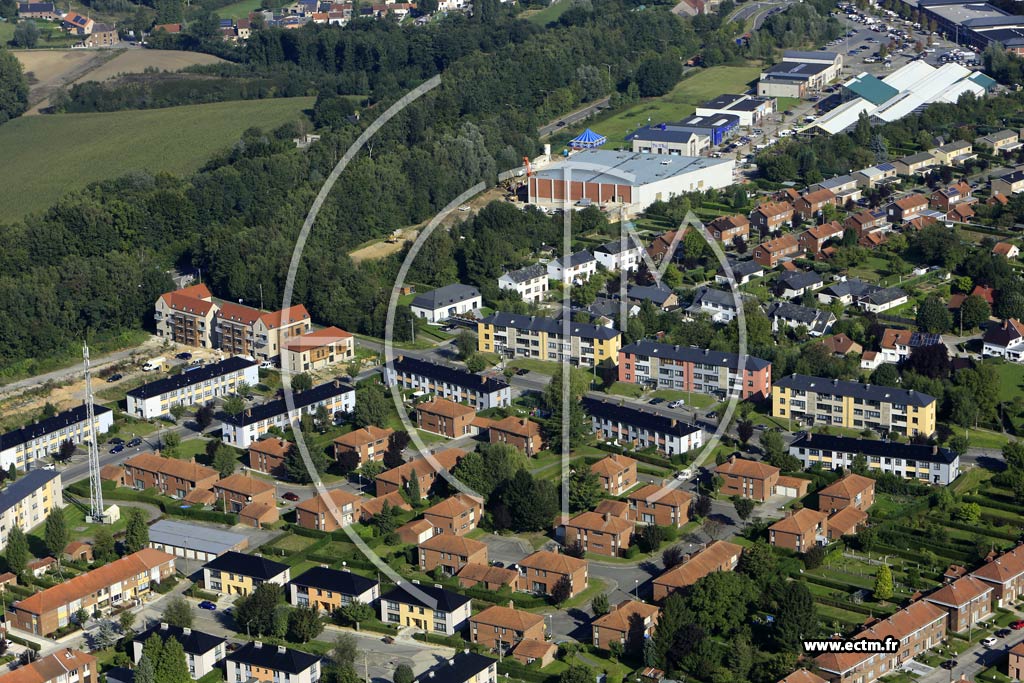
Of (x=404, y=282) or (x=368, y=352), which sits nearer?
(x=368, y=352)

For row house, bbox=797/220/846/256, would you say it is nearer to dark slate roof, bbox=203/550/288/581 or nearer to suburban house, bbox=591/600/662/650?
suburban house, bbox=591/600/662/650

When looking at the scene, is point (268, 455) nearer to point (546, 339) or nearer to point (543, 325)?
point (546, 339)

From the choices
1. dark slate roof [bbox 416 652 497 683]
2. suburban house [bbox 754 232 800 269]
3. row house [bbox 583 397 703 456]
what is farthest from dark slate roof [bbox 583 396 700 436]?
suburban house [bbox 754 232 800 269]

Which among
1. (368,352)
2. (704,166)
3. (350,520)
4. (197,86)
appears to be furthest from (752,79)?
(350,520)

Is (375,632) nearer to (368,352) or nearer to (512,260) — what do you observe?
(368,352)

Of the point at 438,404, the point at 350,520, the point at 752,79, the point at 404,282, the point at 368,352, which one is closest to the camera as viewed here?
the point at 350,520

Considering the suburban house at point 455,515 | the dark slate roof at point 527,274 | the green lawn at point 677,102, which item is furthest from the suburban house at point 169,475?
the green lawn at point 677,102
